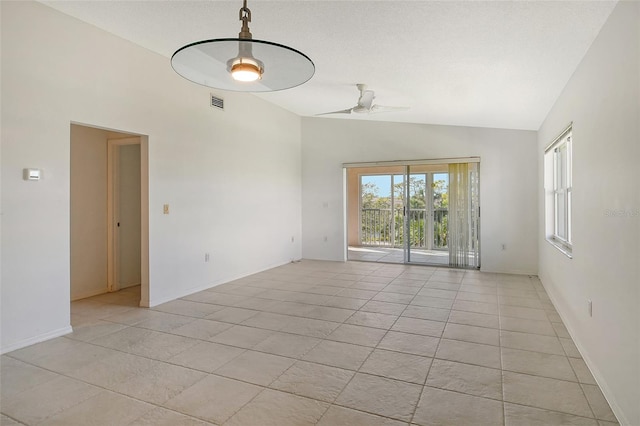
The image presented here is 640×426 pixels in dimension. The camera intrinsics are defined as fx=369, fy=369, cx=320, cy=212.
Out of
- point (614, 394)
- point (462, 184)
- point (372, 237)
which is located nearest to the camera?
point (614, 394)

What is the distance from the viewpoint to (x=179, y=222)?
4.60 m

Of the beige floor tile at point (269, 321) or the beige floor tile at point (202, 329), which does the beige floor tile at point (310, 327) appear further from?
the beige floor tile at point (202, 329)

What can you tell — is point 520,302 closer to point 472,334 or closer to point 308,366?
point 472,334

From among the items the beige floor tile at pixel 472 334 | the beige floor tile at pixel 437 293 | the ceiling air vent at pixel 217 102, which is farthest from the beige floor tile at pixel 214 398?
the ceiling air vent at pixel 217 102

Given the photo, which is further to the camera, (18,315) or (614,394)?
(18,315)

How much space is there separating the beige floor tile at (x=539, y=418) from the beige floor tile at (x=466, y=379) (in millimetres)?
158

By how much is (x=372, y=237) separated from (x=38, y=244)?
25.3 ft

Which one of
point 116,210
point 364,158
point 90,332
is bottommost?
A: point 90,332

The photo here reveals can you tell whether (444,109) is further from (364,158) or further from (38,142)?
(38,142)

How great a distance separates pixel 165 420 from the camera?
6.64 feet

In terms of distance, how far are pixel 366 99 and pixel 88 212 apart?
384 cm

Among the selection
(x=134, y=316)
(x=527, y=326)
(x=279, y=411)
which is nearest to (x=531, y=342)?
(x=527, y=326)

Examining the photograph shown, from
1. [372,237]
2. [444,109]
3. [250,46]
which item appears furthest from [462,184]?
[250,46]

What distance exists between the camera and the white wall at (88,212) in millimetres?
4547
